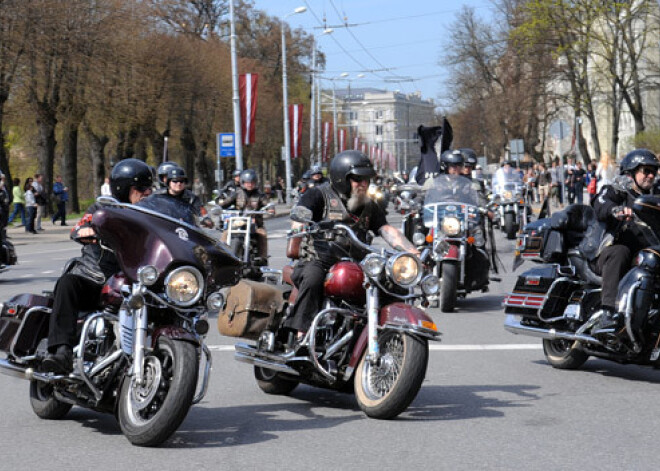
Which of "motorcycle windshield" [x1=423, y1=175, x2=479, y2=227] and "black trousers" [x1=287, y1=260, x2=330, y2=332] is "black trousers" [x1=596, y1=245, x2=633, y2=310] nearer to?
"black trousers" [x1=287, y1=260, x2=330, y2=332]

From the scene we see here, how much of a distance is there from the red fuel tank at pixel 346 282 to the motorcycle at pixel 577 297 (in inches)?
77.9

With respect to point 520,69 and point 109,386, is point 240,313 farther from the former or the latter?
point 520,69

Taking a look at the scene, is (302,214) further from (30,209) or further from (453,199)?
(30,209)

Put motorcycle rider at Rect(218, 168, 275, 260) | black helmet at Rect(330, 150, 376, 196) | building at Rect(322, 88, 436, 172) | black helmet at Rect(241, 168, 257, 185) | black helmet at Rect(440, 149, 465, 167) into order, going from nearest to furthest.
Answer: black helmet at Rect(330, 150, 376, 196) < black helmet at Rect(440, 149, 465, 167) < motorcycle rider at Rect(218, 168, 275, 260) < black helmet at Rect(241, 168, 257, 185) < building at Rect(322, 88, 436, 172)

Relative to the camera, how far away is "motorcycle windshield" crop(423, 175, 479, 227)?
1370 centimetres

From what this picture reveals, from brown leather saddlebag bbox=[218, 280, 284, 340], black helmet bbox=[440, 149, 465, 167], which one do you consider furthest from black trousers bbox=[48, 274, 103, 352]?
black helmet bbox=[440, 149, 465, 167]

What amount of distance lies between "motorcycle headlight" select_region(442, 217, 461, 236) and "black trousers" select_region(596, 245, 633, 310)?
4.99m

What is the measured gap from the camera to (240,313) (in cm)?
767

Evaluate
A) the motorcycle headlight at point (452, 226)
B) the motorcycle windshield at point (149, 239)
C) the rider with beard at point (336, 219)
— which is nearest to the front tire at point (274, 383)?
the rider with beard at point (336, 219)

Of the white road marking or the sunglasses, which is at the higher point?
the sunglasses

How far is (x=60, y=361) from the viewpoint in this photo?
6.56m

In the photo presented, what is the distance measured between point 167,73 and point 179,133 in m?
12.1

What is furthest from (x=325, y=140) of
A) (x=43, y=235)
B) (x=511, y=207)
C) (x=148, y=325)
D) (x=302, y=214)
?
(x=148, y=325)

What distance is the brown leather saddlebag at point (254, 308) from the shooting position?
7.60 metres
